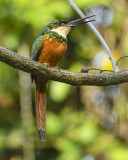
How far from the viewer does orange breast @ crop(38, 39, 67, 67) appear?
7.95 feet

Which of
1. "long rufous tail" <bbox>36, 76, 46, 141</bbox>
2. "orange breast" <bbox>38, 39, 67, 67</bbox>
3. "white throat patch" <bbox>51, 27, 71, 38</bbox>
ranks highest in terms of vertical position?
"white throat patch" <bbox>51, 27, 71, 38</bbox>

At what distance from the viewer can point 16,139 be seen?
10.0 feet

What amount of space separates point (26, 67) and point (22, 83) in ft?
4.99

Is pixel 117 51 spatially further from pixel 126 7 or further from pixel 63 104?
pixel 63 104

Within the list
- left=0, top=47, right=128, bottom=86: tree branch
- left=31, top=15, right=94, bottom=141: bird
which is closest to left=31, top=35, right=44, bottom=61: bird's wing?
left=31, top=15, right=94, bottom=141: bird

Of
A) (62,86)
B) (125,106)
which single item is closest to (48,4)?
(62,86)

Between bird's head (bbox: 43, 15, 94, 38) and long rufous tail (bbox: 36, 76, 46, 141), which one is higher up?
bird's head (bbox: 43, 15, 94, 38)

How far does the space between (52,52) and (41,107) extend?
15.9 inches

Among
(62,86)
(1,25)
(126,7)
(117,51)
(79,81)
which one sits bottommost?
(79,81)

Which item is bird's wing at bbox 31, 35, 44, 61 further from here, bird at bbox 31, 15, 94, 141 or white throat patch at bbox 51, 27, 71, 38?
white throat patch at bbox 51, 27, 71, 38

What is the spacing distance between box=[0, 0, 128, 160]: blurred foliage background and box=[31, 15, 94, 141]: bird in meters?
0.26

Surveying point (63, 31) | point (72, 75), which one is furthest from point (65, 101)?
point (72, 75)

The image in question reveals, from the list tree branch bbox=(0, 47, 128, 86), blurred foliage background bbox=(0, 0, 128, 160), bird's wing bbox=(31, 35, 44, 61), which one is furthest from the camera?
blurred foliage background bbox=(0, 0, 128, 160)

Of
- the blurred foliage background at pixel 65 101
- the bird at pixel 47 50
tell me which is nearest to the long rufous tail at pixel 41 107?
the bird at pixel 47 50
